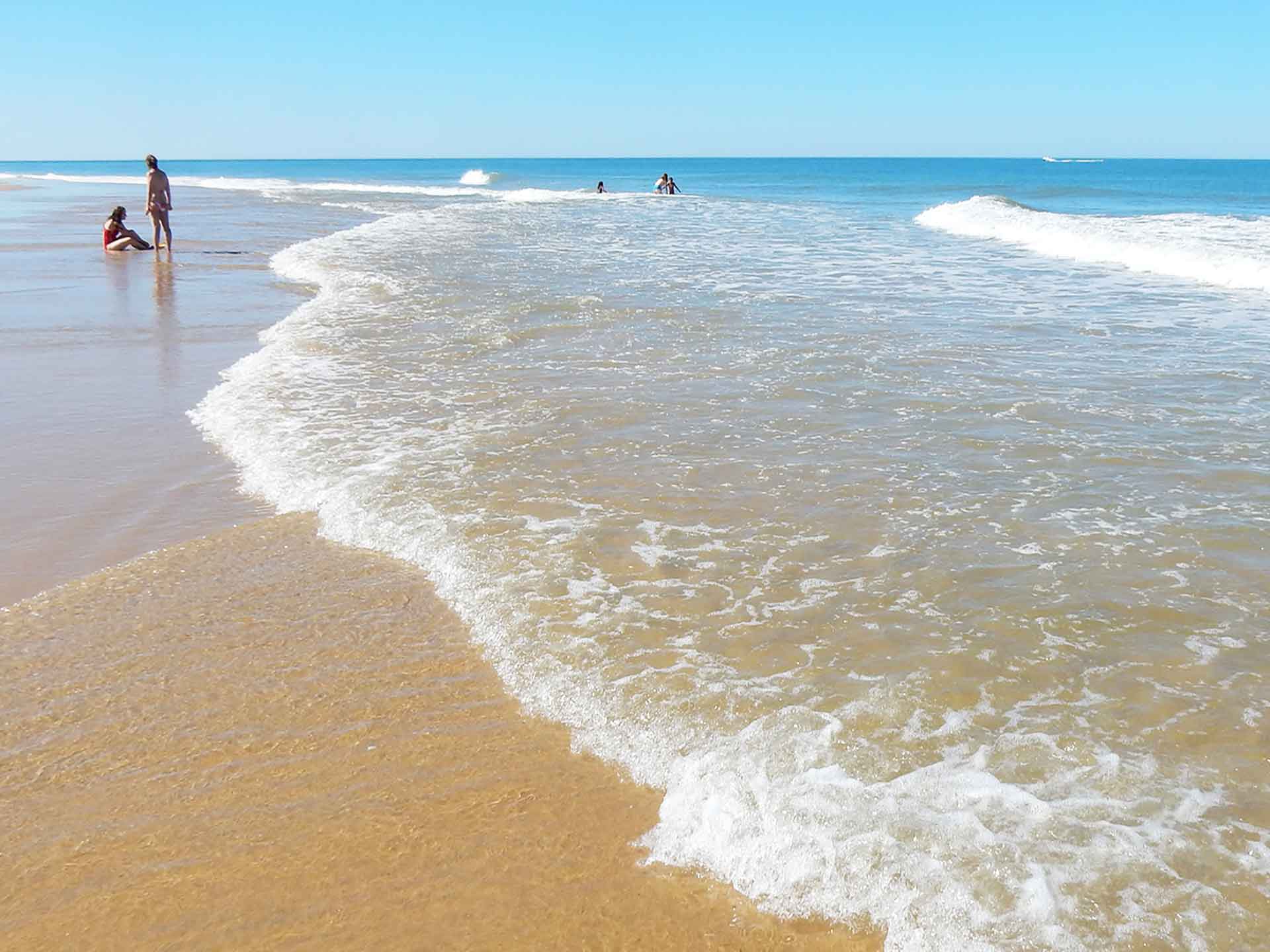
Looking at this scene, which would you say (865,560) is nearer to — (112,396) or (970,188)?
(112,396)

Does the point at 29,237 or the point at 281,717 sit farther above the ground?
the point at 29,237

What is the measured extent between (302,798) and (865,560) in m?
2.82

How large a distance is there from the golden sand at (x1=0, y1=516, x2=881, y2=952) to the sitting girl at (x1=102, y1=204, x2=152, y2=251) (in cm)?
1694

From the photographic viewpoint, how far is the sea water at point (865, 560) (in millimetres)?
2945

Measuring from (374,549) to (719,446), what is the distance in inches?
99.2

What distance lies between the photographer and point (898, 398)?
26.3 ft

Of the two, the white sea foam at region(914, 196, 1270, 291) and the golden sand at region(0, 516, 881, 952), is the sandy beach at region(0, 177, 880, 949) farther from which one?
the white sea foam at region(914, 196, 1270, 291)

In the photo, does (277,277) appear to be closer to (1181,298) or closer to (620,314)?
(620,314)

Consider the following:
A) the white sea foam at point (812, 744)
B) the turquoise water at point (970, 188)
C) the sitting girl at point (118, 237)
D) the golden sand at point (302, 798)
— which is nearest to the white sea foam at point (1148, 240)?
the turquoise water at point (970, 188)

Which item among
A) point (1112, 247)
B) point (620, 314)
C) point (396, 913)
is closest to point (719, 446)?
point (396, 913)

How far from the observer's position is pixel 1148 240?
21.5 meters

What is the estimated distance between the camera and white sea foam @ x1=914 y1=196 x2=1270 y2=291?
56.3 ft

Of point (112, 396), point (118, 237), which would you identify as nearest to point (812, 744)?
point (112, 396)

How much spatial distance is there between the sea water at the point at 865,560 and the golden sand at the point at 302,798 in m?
0.21
